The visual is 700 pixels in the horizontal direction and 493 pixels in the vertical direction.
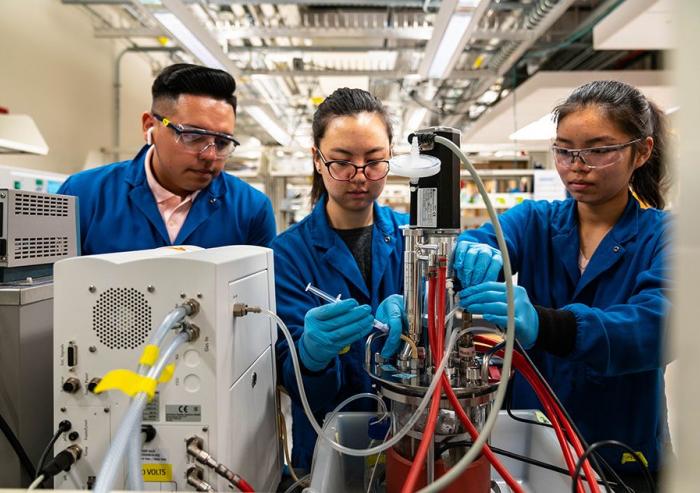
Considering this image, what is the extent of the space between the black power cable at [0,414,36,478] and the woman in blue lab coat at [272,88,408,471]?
0.49 metres

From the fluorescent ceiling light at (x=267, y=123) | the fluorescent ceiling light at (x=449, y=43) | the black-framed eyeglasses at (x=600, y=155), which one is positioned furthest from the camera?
the fluorescent ceiling light at (x=267, y=123)

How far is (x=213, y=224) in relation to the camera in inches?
62.8

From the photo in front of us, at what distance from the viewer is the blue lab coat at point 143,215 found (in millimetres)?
1521

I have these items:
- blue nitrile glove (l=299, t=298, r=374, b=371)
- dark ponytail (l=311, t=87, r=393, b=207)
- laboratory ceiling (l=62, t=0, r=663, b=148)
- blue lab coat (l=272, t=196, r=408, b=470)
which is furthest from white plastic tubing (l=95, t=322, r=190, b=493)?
laboratory ceiling (l=62, t=0, r=663, b=148)

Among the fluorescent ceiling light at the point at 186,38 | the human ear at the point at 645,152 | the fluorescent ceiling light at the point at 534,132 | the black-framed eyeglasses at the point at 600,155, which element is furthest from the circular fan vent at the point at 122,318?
the fluorescent ceiling light at the point at 534,132

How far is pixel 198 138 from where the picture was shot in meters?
1.47

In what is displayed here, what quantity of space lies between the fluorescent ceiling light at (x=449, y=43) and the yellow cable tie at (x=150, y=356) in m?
1.86

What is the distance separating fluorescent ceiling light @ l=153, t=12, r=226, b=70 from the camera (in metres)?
2.02

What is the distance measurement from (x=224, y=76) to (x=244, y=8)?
2217 mm

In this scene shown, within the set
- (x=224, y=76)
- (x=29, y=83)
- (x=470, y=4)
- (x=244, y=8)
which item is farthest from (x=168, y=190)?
(x=29, y=83)

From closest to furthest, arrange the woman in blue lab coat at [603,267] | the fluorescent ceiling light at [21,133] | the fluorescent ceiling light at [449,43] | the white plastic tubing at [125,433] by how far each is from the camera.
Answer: the white plastic tubing at [125,433] < the woman in blue lab coat at [603,267] < the fluorescent ceiling light at [449,43] < the fluorescent ceiling light at [21,133]

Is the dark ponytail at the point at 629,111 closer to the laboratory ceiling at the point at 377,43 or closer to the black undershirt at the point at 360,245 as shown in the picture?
the black undershirt at the point at 360,245

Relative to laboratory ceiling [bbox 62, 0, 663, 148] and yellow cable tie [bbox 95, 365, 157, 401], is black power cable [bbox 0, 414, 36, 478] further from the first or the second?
laboratory ceiling [bbox 62, 0, 663, 148]

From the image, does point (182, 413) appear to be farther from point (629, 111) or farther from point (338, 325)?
point (629, 111)
